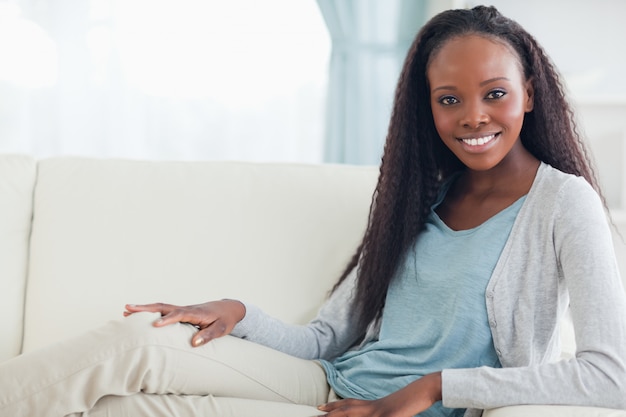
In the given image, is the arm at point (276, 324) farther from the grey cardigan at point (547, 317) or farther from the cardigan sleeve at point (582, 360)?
the cardigan sleeve at point (582, 360)

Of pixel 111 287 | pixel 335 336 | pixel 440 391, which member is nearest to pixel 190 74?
pixel 111 287

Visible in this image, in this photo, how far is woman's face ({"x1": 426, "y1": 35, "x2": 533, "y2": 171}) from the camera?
1.38 metres

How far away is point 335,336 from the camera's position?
1.63 m

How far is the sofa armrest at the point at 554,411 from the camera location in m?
1.04

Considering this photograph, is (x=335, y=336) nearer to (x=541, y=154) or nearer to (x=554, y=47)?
(x=541, y=154)

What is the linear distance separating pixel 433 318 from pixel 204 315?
40cm

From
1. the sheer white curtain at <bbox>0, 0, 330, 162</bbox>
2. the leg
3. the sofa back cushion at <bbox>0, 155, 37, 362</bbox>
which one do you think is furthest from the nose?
the sheer white curtain at <bbox>0, 0, 330, 162</bbox>

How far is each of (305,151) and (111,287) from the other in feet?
3.94

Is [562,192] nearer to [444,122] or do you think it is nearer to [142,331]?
[444,122]

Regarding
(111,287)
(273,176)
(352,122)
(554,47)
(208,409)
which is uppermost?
(554,47)

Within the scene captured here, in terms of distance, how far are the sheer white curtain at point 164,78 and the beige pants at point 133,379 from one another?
1.51 m

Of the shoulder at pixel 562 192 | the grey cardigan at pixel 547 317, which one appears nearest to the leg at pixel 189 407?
the grey cardigan at pixel 547 317

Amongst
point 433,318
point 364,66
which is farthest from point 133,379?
point 364,66

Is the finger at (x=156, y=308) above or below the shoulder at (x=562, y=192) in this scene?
below
